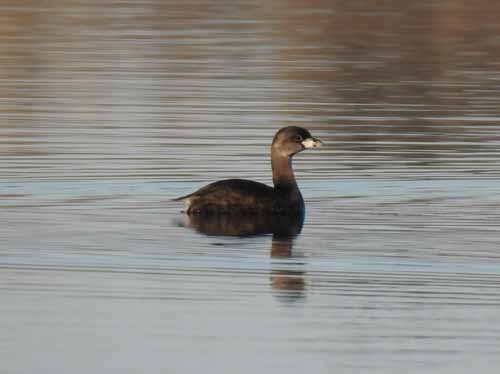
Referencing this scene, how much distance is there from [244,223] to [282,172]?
1176 mm

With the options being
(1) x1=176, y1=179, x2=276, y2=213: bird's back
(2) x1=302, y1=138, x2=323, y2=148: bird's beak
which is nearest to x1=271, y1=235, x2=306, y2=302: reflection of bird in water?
(1) x1=176, y1=179, x2=276, y2=213: bird's back

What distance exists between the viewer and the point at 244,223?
16.3 m

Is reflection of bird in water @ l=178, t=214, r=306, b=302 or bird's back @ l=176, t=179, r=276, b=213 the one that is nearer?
reflection of bird in water @ l=178, t=214, r=306, b=302

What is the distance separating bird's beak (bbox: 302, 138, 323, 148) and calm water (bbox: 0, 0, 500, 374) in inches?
19.5

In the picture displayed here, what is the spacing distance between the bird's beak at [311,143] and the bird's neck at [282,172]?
214 millimetres

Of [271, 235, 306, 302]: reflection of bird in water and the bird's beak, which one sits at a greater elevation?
[271, 235, 306, 302]: reflection of bird in water

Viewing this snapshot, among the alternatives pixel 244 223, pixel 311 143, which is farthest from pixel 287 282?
pixel 311 143

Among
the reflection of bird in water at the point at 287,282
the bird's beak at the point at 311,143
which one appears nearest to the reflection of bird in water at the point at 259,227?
the reflection of bird in water at the point at 287,282

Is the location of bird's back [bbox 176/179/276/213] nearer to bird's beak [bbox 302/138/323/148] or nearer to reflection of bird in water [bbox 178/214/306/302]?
reflection of bird in water [bbox 178/214/306/302]

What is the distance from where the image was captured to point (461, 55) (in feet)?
108

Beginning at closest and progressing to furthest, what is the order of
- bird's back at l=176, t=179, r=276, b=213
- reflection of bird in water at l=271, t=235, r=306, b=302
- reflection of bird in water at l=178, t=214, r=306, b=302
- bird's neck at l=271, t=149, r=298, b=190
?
reflection of bird in water at l=271, t=235, r=306, b=302, reflection of bird in water at l=178, t=214, r=306, b=302, bird's back at l=176, t=179, r=276, b=213, bird's neck at l=271, t=149, r=298, b=190

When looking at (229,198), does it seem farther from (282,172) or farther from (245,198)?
(282,172)

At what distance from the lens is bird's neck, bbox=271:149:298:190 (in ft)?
55.9

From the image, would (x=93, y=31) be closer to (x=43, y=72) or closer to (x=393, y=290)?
(x=43, y=72)
